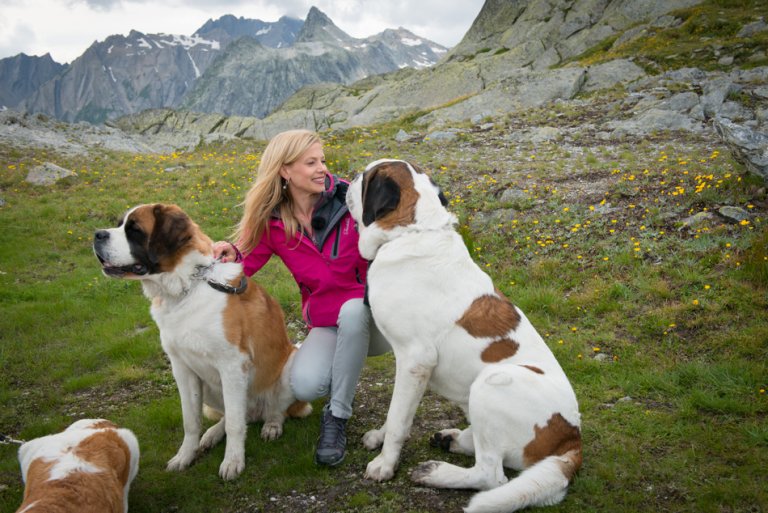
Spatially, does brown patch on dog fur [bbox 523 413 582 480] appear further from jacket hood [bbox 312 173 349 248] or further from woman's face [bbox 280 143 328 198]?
woman's face [bbox 280 143 328 198]

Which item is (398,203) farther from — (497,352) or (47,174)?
(47,174)

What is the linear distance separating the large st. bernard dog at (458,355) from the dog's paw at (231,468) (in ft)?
3.05

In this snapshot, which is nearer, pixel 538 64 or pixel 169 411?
pixel 169 411

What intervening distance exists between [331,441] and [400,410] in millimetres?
727

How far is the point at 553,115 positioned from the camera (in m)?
15.9

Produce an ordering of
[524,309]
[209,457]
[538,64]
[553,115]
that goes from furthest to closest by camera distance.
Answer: [538,64], [553,115], [524,309], [209,457]

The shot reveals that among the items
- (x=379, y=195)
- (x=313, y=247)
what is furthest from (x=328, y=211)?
(x=379, y=195)

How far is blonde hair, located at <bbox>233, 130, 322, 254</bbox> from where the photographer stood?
13.5 feet

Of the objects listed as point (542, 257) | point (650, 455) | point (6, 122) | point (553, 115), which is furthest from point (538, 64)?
point (650, 455)

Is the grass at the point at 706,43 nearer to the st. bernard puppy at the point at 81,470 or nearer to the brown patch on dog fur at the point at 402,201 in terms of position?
the brown patch on dog fur at the point at 402,201

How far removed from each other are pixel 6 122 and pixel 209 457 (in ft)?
76.3

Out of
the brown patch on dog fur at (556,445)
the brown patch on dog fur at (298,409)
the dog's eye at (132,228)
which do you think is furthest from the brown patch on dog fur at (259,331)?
the brown patch on dog fur at (556,445)

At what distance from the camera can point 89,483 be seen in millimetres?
2738

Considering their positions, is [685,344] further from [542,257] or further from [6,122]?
[6,122]
